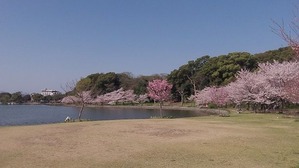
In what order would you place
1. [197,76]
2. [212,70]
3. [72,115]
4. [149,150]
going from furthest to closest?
[197,76]
[212,70]
[72,115]
[149,150]

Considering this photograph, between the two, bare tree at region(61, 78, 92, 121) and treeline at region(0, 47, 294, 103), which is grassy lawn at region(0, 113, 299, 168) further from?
treeline at region(0, 47, 294, 103)

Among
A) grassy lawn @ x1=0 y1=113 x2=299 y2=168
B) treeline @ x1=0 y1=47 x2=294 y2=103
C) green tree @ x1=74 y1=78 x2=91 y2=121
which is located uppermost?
treeline @ x1=0 y1=47 x2=294 y2=103

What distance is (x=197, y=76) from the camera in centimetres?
6606

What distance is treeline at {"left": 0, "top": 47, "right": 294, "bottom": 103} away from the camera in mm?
57219

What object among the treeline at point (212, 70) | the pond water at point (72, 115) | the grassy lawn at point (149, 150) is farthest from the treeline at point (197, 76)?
the grassy lawn at point (149, 150)

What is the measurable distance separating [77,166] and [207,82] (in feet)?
192

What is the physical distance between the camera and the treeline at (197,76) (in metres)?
57.2

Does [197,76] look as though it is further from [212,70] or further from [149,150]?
[149,150]

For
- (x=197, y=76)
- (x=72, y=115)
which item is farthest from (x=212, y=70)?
(x=72, y=115)

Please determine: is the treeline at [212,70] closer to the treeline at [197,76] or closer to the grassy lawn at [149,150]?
the treeline at [197,76]

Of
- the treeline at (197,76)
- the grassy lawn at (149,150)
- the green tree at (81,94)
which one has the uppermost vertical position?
the treeline at (197,76)

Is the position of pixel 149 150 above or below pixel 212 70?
below

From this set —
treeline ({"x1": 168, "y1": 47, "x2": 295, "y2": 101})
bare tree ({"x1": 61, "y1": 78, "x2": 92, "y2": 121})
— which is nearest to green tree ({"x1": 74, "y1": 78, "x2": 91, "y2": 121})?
bare tree ({"x1": 61, "y1": 78, "x2": 92, "y2": 121})

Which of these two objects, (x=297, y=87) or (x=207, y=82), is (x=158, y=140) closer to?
(x=297, y=87)
